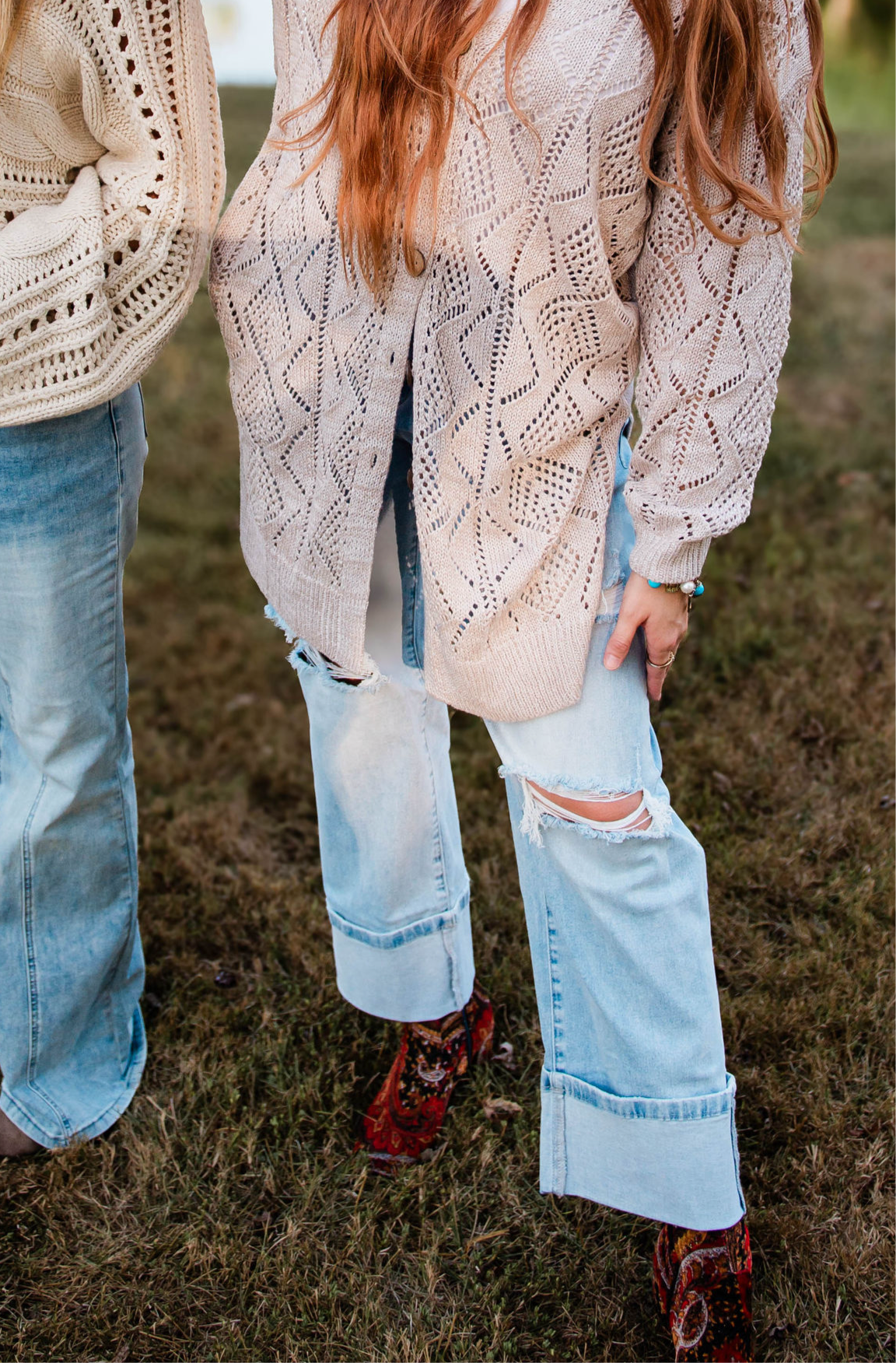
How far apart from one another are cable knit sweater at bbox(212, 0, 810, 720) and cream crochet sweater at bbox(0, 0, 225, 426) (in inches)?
3.9

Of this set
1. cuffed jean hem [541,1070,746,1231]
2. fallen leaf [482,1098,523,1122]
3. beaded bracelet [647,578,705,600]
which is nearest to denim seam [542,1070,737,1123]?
cuffed jean hem [541,1070,746,1231]

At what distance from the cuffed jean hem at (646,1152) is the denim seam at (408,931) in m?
0.40

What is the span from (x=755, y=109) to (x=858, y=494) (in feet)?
11.2

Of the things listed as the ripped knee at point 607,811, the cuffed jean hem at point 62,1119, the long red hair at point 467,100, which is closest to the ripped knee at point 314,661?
the ripped knee at point 607,811

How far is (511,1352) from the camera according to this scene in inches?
72.0

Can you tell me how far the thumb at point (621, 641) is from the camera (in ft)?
5.19

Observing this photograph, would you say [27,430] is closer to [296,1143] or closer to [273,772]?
[296,1143]

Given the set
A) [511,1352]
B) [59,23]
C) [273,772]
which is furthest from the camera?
[273,772]

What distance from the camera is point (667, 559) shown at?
4.99 feet

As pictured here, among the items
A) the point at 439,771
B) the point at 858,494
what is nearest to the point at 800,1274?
the point at 439,771

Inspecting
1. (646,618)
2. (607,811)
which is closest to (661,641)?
(646,618)

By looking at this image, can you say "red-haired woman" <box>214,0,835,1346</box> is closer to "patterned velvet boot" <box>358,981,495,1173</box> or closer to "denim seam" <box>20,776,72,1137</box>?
"patterned velvet boot" <box>358,981,495,1173</box>

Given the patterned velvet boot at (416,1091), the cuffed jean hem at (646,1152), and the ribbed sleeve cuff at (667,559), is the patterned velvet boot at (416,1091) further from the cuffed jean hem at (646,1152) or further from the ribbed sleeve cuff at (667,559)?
the ribbed sleeve cuff at (667,559)

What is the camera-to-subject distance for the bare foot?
216 cm
